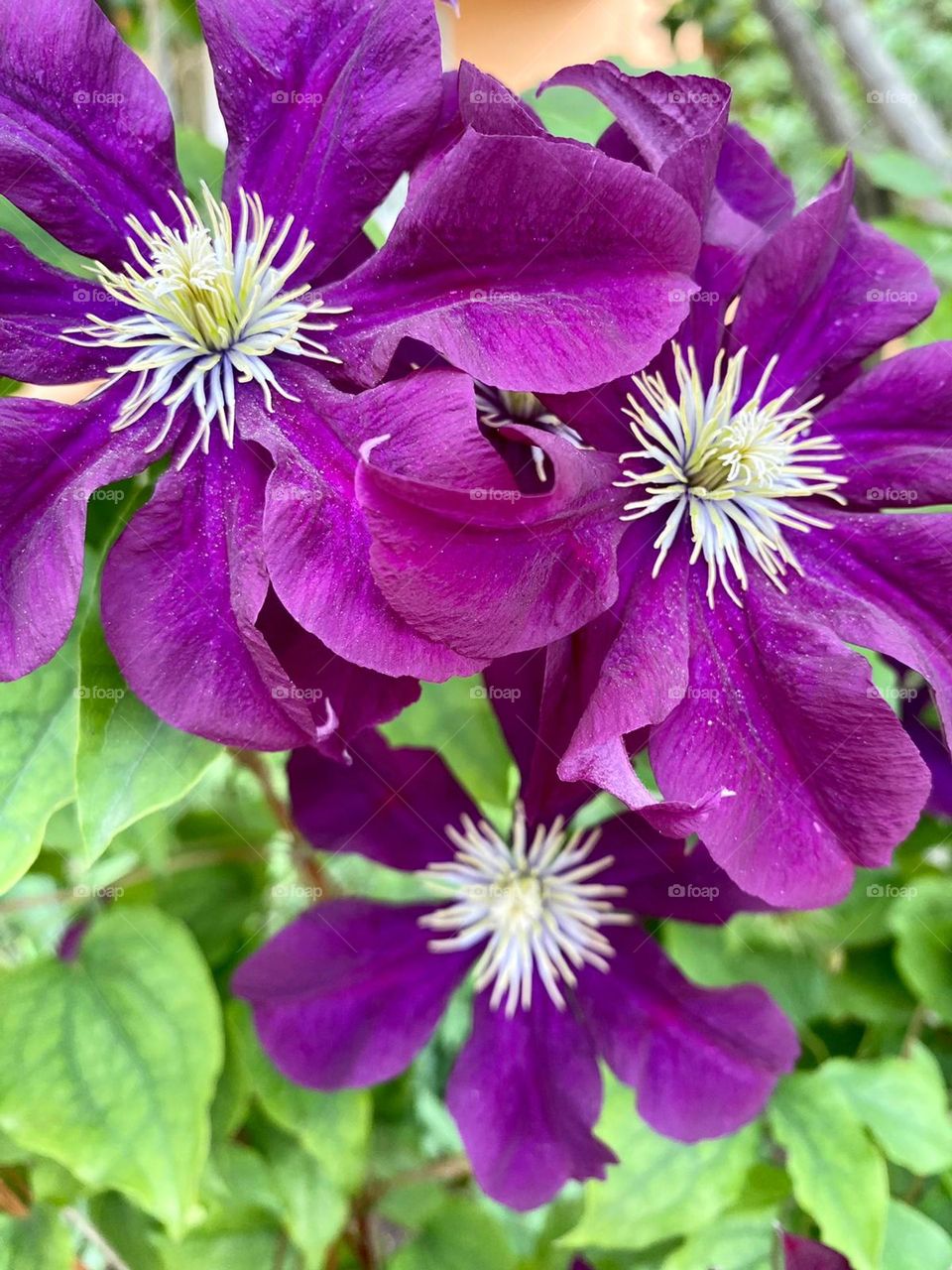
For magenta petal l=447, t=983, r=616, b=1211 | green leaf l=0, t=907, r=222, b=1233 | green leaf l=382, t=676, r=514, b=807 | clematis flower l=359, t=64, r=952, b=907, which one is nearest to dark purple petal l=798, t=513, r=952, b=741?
clematis flower l=359, t=64, r=952, b=907

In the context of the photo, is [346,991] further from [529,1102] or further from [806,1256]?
[806,1256]

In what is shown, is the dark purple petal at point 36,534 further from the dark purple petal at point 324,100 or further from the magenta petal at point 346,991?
the magenta petal at point 346,991

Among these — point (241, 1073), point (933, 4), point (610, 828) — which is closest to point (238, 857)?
point (241, 1073)

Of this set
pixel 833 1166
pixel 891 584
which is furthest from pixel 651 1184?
pixel 891 584

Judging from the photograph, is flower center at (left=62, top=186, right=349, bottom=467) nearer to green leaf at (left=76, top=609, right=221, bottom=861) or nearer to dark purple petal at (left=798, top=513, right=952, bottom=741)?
green leaf at (left=76, top=609, right=221, bottom=861)

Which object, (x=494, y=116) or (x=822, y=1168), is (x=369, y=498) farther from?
(x=822, y=1168)

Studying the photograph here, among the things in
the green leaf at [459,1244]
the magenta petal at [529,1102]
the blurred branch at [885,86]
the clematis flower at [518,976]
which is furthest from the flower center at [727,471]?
the blurred branch at [885,86]

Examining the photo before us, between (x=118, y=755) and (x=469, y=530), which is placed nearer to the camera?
(x=469, y=530)
